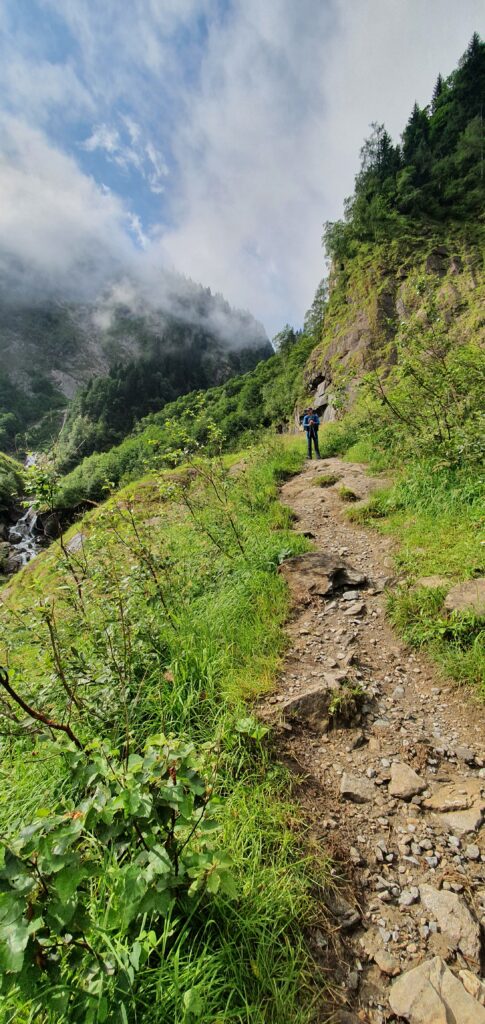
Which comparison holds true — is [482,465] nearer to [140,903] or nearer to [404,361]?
[404,361]

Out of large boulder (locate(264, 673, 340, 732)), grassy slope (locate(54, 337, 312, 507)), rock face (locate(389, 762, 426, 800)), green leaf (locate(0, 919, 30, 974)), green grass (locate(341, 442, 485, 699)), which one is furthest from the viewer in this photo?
grassy slope (locate(54, 337, 312, 507))

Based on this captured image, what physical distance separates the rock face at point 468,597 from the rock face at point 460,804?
1.68m

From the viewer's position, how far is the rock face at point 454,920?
1.94 m

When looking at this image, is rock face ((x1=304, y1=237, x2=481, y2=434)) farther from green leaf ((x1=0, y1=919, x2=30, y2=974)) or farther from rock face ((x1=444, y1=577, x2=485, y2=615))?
green leaf ((x1=0, y1=919, x2=30, y2=974))

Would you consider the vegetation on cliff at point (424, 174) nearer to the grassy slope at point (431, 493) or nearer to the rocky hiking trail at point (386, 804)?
the grassy slope at point (431, 493)

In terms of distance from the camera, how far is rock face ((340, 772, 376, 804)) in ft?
9.12

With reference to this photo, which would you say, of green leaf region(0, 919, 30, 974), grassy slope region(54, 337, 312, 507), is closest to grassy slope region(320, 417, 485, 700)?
green leaf region(0, 919, 30, 974)

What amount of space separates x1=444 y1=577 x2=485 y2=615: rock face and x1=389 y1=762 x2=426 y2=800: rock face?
181cm

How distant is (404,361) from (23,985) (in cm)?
1012

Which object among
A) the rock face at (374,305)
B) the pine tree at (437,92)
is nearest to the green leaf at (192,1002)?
the rock face at (374,305)

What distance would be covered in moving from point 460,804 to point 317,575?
10.1 feet

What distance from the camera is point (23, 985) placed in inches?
51.0

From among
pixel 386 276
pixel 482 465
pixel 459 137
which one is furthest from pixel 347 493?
pixel 459 137

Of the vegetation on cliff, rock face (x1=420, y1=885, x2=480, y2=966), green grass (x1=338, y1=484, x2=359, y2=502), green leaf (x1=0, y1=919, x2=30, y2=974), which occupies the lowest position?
rock face (x1=420, y1=885, x2=480, y2=966)
